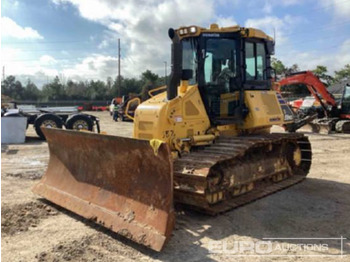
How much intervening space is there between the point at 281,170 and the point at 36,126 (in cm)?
1092

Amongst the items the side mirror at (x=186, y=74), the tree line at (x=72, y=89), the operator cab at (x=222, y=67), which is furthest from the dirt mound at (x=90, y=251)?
the tree line at (x=72, y=89)

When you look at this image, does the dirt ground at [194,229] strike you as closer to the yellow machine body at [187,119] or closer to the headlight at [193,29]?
the yellow machine body at [187,119]

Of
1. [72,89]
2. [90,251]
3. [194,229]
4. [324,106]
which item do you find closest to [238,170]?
[194,229]

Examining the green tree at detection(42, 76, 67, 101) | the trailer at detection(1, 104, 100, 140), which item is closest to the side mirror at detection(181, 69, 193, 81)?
the trailer at detection(1, 104, 100, 140)

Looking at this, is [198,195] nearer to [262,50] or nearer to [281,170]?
[281,170]

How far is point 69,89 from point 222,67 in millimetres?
67035

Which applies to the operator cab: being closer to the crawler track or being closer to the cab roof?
the cab roof

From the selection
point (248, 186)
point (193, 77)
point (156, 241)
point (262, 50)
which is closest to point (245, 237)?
point (156, 241)

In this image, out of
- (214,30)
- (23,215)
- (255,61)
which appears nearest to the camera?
(23,215)

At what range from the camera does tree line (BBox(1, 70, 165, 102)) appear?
61844mm

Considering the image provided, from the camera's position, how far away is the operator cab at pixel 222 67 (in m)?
6.01

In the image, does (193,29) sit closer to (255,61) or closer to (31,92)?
(255,61)

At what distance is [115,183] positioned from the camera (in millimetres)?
4996

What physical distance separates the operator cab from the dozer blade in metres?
1.89
